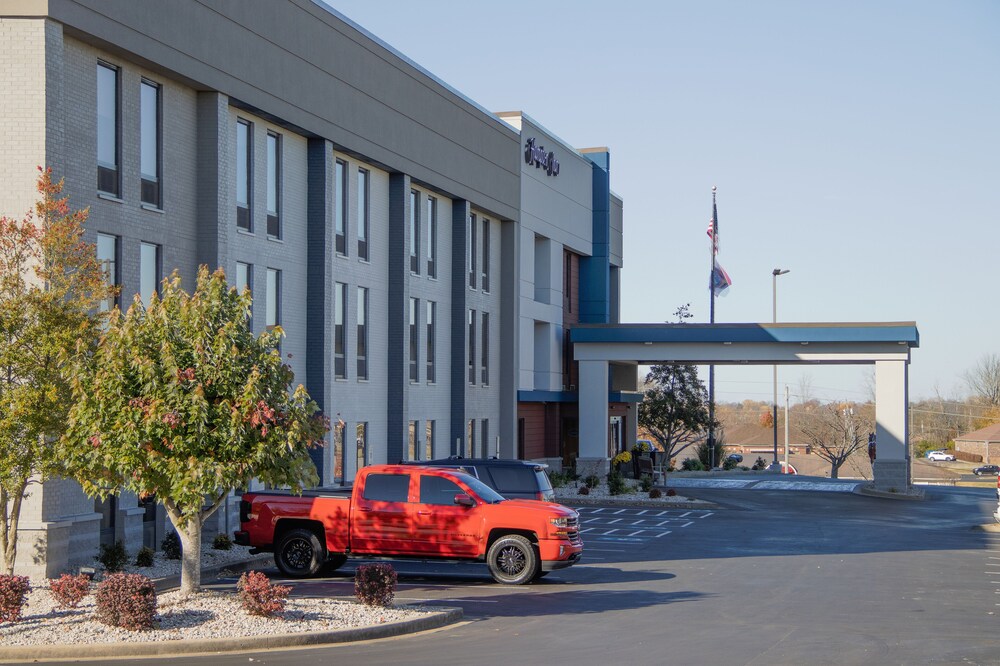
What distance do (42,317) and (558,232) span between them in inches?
1526

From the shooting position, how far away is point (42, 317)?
17891 mm

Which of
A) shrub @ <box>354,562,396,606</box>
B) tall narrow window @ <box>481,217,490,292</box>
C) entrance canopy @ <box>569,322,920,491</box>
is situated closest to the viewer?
shrub @ <box>354,562,396,606</box>

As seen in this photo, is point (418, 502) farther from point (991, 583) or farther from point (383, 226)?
point (383, 226)

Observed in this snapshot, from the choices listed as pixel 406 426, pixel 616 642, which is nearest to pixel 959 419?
pixel 406 426

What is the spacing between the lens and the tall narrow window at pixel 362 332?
36938 mm

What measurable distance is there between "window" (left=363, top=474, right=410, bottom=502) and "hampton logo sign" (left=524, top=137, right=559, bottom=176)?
31.0 m

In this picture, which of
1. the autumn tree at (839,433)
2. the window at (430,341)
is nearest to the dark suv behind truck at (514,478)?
the window at (430,341)

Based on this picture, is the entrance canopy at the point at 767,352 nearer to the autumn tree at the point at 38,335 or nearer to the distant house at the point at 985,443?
the autumn tree at the point at 38,335

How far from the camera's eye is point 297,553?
2162 cm

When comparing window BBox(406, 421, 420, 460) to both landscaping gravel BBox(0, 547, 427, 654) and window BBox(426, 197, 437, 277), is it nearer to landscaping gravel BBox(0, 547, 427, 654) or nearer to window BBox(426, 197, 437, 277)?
window BBox(426, 197, 437, 277)

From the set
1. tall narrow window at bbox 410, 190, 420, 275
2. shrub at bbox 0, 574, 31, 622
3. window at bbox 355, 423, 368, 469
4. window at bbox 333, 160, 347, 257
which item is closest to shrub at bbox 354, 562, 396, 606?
shrub at bbox 0, 574, 31, 622

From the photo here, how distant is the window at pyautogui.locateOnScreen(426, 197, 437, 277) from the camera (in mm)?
42438

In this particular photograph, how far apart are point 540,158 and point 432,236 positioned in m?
11.1

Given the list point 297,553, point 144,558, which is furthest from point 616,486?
point 144,558
